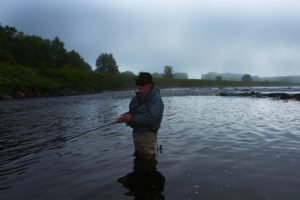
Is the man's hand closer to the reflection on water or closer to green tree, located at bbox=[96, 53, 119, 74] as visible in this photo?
the reflection on water

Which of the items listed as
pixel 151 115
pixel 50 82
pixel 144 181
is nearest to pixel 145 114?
pixel 151 115

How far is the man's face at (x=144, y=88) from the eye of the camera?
9.88 m

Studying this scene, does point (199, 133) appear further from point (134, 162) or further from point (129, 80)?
point (129, 80)

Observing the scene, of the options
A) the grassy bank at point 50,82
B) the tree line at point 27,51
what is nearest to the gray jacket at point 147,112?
the grassy bank at point 50,82

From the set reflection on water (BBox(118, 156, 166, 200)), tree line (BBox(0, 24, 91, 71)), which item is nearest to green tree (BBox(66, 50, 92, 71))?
tree line (BBox(0, 24, 91, 71))

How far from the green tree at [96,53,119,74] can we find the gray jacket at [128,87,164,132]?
17904cm

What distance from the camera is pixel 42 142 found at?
51.5ft

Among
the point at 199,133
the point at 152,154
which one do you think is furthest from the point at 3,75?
the point at 152,154

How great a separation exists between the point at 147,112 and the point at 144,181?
202 centimetres

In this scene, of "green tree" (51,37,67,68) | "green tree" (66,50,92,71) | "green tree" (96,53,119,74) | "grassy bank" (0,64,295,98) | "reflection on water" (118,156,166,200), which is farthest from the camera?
"green tree" (96,53,119,74)

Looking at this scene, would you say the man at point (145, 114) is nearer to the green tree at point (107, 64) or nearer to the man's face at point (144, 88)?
the man's face at point (144, 88)

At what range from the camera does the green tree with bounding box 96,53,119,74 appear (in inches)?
7421

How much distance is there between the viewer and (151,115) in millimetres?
9703

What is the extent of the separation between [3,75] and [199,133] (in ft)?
190
